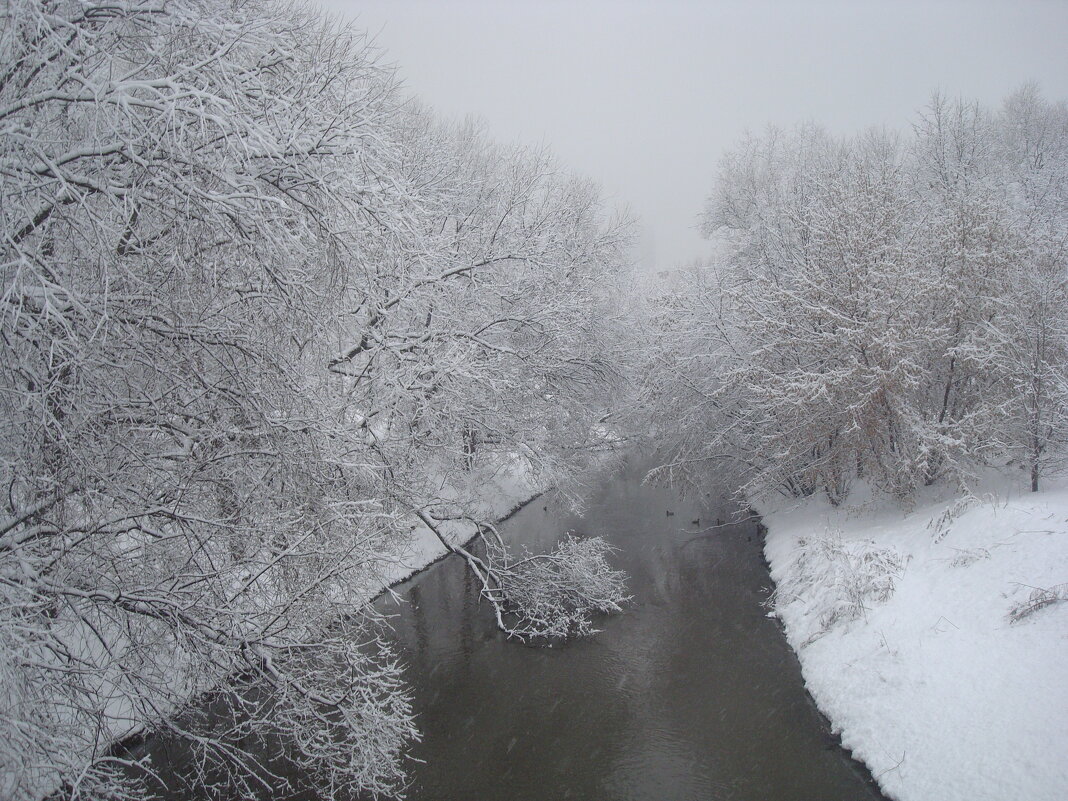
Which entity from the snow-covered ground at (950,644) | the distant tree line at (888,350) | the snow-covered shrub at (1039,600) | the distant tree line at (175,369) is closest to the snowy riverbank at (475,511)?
the distant tree line at (888,350)

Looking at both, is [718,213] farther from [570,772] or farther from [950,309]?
[570,772]

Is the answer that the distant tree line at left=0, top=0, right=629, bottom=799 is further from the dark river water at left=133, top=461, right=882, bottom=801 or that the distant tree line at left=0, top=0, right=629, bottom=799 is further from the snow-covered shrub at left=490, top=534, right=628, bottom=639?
the snow-covered shrub at left=490, top=534, right=628, bottom=639

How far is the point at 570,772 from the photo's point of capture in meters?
7.40

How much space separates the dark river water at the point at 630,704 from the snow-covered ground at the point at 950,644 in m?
0.61

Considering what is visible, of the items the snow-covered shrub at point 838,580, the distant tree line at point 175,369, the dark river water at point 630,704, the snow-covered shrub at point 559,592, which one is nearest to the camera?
the distant tree line at point 175,369

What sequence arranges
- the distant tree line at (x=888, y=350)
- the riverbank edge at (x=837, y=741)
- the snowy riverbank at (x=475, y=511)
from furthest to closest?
the snowy riverbank at (x=475, y=511)
the distant tree line at (x=888, y=350)
the riverbank edge at (x=837, y=741)

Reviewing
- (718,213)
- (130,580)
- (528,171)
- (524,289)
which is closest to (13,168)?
(130,580)

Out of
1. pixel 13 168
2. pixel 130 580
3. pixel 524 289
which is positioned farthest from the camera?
pixel 524 289

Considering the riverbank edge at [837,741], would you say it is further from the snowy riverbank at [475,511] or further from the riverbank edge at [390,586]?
the snowy riverbank at [475,511]

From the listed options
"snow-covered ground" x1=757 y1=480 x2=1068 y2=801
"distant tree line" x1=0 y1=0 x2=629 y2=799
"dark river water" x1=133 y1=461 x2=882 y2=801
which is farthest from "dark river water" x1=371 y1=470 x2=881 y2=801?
"distant tree line" x1=0 y1=0 x2=629 y2=799

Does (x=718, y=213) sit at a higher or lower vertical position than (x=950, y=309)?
higher

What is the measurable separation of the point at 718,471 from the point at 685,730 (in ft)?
32.7

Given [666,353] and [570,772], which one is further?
[666,353]

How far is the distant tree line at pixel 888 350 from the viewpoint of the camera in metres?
10.8
